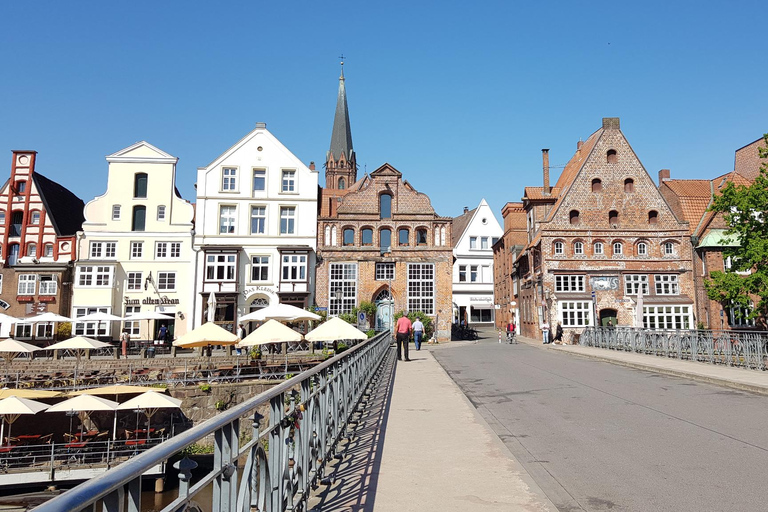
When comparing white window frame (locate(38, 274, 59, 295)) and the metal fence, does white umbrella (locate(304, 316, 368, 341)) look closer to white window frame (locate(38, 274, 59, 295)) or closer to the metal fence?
the metal fence

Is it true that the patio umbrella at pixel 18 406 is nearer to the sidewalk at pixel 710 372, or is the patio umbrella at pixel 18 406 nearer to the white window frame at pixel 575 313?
the sidewalk at pixel 710 372

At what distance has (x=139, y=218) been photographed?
3938 cm

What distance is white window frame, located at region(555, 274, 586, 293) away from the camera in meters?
39.7

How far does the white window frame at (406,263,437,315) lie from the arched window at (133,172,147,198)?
19.2 metres

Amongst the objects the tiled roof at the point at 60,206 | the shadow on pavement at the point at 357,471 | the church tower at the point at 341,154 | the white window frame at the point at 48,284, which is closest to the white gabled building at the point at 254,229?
the white window frame at the point at 48,284

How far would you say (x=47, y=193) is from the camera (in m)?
41.5

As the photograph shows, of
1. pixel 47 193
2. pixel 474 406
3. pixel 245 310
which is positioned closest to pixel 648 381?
pixel 474 406

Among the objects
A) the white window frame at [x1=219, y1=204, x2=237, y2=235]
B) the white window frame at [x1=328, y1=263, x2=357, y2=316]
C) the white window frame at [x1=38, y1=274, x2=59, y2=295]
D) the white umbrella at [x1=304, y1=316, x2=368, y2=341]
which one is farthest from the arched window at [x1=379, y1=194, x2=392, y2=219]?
the white umbrella at [x1=304, y1=316, x2=368, y2=341]

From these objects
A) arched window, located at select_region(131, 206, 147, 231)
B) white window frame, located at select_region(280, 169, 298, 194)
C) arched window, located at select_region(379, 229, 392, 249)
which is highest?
white window frame, located at select_region(280, 169, 298, 194)

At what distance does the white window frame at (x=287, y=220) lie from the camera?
4059 cm

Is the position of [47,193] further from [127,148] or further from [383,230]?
[383,230]

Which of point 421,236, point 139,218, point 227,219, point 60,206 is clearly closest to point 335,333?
point 227,219

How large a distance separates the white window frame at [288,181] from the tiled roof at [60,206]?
614 inches

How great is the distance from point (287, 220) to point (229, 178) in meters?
5.05
